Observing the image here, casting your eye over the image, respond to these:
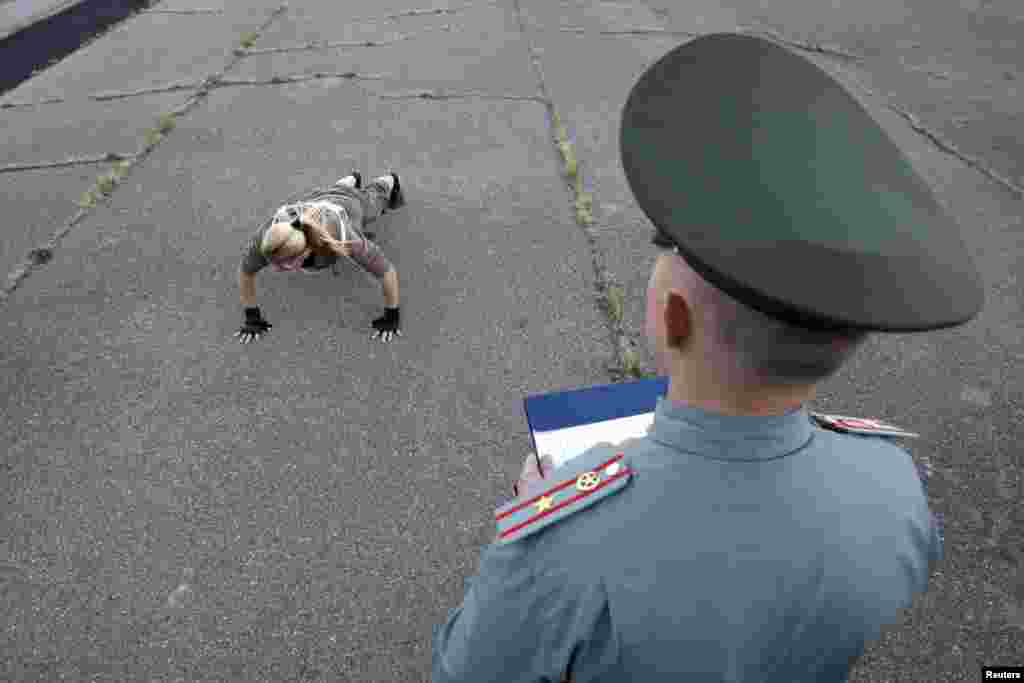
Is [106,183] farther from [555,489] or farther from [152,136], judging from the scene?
[555,489]

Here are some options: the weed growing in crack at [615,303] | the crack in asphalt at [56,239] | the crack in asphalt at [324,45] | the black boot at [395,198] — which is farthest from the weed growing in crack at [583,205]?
the crack in asphalt at [324,45]

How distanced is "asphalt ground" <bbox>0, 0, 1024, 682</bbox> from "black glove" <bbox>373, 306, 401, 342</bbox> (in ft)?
0.36

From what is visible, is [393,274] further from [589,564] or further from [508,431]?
[589,564]

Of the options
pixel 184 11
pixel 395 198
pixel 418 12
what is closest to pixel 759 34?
pixel 418 12

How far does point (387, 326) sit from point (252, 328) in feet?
2.37

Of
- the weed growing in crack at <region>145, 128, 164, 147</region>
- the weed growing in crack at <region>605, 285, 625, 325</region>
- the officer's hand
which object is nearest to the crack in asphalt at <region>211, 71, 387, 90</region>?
the weed growing in crack at <region>145, 128, 164, 147</region>

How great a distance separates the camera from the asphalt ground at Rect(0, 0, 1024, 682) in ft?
6.89

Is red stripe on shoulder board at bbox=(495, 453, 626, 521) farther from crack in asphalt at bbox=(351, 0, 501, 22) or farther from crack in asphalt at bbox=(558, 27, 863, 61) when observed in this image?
crack in asphalt at bbox=(351, 0, 501, 22)

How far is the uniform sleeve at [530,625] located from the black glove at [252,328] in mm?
2689

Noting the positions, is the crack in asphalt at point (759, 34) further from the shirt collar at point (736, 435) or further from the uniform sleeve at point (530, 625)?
the uniform sleeve at point (530, 625)

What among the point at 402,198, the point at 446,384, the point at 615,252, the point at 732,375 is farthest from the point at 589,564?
the point at 402,198

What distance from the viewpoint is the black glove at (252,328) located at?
3205mm

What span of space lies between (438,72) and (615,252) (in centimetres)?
389

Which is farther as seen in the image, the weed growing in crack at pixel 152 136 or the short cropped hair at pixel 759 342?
the weed growing in crack at pixel 152 136
